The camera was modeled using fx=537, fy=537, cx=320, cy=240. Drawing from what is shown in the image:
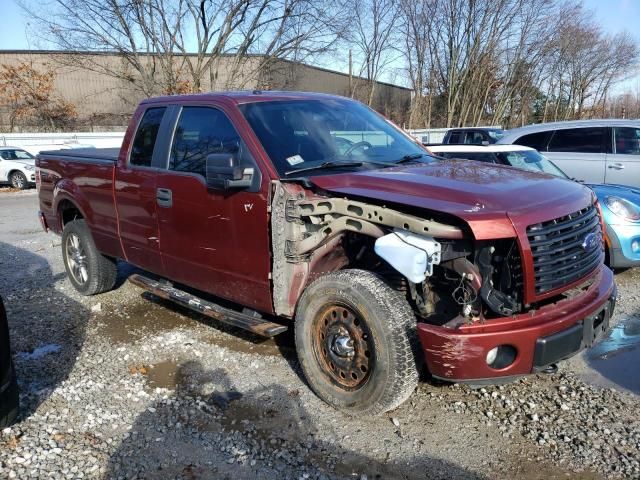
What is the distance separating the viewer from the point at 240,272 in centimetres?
391

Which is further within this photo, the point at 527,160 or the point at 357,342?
the point at 527,160

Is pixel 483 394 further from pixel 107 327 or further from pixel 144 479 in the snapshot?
pixel 107 327

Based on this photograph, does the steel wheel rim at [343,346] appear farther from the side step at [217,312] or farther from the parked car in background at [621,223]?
the parked car in background at [621,223]

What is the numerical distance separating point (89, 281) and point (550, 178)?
4.75 m

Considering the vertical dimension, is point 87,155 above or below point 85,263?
A: above

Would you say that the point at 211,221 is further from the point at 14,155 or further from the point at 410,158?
the point at 14,155

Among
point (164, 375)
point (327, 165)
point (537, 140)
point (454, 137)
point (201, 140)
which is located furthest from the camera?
point (454, 137)

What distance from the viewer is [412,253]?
290 centimetres

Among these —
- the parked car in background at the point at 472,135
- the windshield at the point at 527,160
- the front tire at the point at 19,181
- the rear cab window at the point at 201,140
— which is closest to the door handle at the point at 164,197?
the rear cab window at the point at 201,140

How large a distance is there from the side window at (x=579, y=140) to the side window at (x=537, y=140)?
0.13m

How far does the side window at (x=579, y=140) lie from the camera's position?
9531 mm

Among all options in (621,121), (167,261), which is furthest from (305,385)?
(621,121)

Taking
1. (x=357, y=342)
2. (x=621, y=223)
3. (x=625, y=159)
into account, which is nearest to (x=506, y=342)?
(x=357, y=342)

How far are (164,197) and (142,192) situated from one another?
379 millimetres
